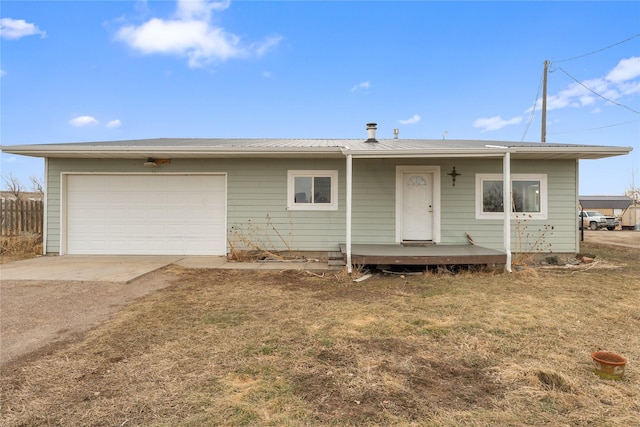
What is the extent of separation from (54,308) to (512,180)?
8825mm

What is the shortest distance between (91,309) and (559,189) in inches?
367

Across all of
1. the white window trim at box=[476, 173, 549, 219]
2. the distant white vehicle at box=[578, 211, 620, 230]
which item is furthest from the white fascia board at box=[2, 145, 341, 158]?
the distant white vehicle at box=[578, 211, 620, 230]

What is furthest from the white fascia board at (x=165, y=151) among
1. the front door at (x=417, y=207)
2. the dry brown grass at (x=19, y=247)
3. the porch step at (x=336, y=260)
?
the dry brown grass at (x=19, y=247)

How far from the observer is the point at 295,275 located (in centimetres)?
628

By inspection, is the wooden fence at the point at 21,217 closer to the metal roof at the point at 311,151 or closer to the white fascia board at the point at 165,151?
the metal roof at the point at 311,151

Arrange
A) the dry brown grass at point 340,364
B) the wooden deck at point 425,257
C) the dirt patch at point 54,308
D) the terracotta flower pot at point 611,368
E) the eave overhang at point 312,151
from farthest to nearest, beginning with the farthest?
the eave overhang at point 312,151, the wooden deck at point 425,257, the dirt patch at point 54,308, the terracotta flower pot at point 611,368, the dry brown grass at point 340,364

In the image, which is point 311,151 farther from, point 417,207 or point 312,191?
point 417,207

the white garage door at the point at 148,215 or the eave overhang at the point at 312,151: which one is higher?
the eave overhang at the point at 312,151

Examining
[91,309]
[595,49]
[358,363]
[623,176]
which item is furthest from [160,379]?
[623,176]

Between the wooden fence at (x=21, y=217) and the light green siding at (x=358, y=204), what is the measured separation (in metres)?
1.10

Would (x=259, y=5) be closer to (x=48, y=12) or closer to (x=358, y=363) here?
(x=48, y=12)

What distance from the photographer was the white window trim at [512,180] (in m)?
7.85

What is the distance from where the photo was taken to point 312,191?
8.01 meters

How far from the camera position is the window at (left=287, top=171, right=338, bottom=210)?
7.95 m
